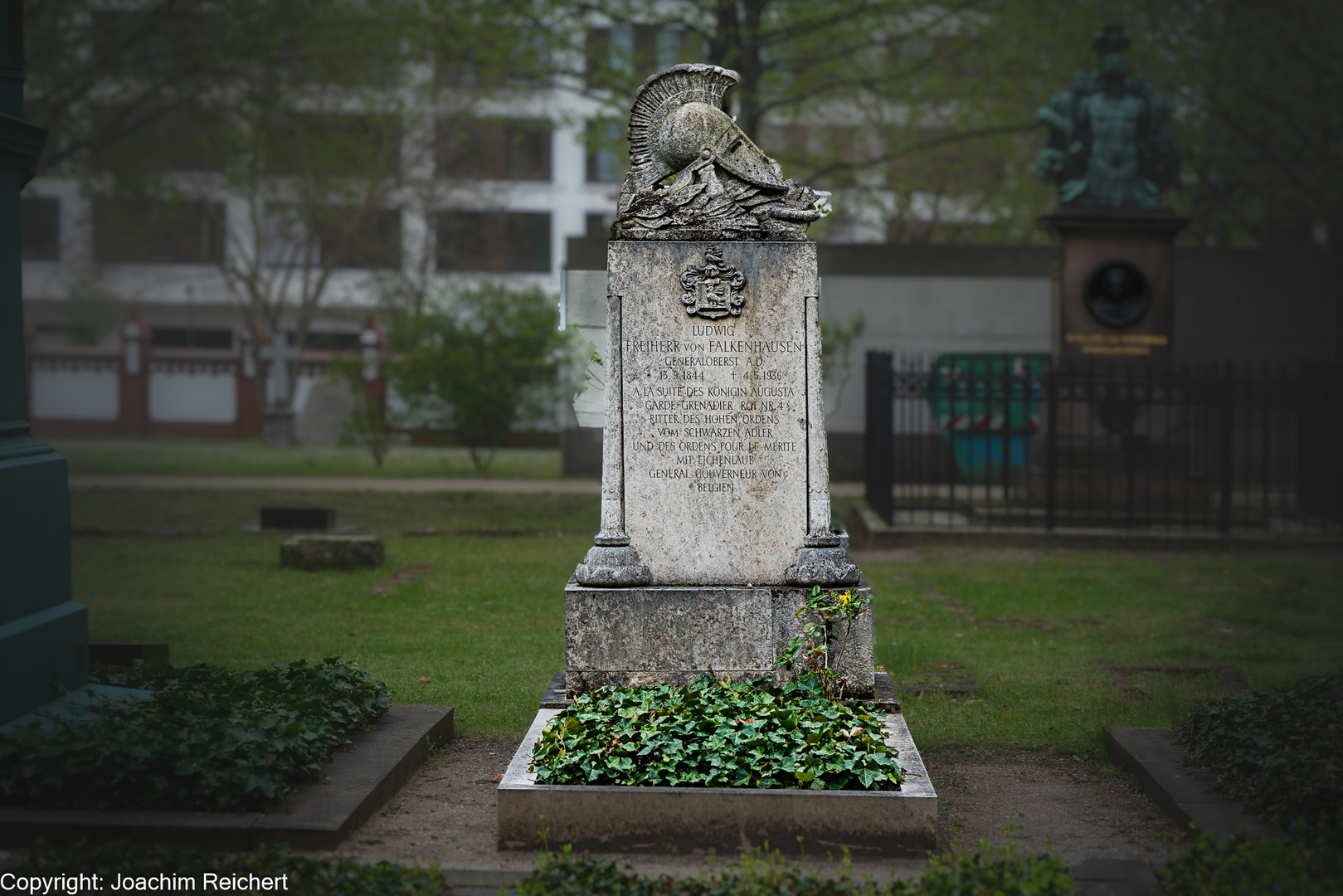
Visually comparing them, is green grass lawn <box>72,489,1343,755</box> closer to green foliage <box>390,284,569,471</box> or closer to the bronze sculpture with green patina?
the bronze sculpture with green patina

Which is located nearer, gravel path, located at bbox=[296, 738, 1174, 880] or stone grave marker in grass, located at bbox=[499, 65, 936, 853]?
gravel path, located at bbox=[296, 738, 1174, 880]

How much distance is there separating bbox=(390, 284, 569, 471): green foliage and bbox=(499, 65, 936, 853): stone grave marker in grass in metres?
14.4

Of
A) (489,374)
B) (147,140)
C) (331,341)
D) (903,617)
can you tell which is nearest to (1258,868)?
(903,617)

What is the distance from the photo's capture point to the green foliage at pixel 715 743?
4.55 m

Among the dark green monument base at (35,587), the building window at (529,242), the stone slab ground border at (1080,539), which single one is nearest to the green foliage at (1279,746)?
the dark green monument base at (35,587)

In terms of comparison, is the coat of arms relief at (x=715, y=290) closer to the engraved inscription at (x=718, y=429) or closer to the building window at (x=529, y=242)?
the engraved inscription at (x=718, y=429)

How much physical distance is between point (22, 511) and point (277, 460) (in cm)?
2069

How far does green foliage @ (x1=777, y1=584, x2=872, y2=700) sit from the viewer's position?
5469mm

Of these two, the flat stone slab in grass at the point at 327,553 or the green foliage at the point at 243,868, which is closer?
the green foliage at the point at 243,868

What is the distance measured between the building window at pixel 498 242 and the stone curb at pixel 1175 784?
35.0 meters

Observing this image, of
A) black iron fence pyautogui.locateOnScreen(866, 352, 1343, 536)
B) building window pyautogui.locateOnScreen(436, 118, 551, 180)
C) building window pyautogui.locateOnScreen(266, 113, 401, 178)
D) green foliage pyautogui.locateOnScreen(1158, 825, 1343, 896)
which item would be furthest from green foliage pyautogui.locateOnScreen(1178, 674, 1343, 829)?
building window pyautogui.locateOnScreen(436, 118, 551, 180)

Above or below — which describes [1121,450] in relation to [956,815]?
above

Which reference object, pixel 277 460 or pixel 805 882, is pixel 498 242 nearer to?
pixel 277 460

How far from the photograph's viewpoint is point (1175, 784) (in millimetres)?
5020
